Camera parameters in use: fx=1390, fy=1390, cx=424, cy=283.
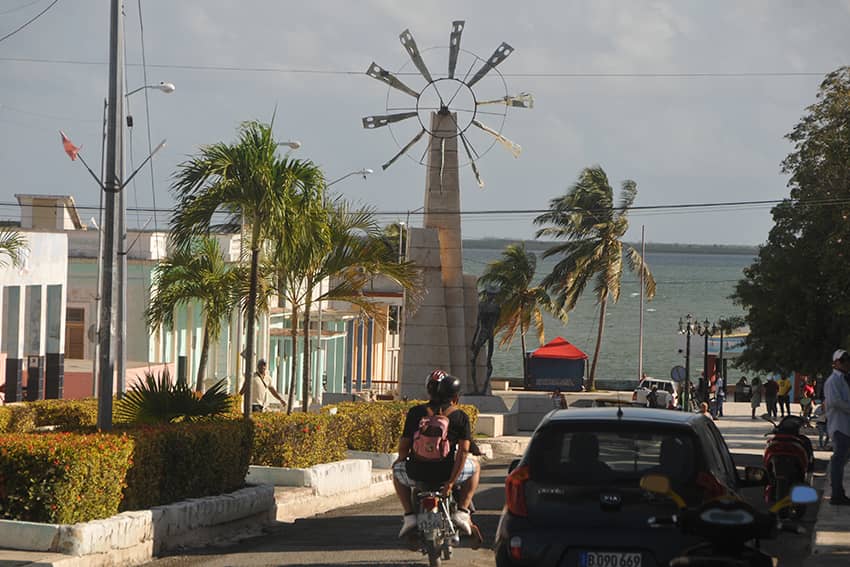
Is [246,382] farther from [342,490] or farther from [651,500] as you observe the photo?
[651,500]

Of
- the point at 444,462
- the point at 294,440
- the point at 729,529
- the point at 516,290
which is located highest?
the point at 516,290

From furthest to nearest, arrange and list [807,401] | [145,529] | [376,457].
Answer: [807,401]
[376,457]
[145,529]

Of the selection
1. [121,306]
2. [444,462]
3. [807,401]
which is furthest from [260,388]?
[807,401]

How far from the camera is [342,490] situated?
58.9 feet

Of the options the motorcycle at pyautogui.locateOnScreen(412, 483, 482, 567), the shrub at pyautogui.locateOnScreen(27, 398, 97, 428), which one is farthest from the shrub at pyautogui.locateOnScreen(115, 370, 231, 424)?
Result: the shrub at pyautogui.locateOnScreen(27, 398, 97, 428)

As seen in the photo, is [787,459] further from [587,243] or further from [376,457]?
[587,243]

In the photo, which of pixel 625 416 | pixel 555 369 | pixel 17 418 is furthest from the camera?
pixel 555 369

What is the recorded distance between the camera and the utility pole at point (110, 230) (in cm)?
1367

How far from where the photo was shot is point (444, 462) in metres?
11.2

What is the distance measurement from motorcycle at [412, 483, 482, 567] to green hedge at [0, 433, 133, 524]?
104 inches

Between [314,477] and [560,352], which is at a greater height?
[560,352]

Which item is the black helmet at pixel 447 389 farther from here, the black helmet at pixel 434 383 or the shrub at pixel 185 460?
the shrub at pixel 185 460

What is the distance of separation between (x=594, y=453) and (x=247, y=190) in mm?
11346

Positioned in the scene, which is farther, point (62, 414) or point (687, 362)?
point (687, 362)
